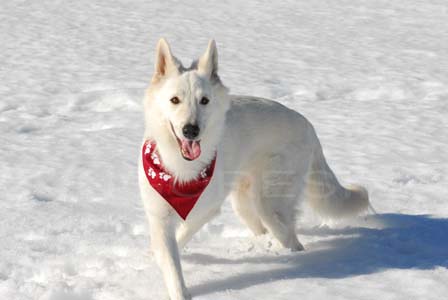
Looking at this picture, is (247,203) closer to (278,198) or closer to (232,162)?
(278,198)

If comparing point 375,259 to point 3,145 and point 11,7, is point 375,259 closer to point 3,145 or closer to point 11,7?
point 3,145

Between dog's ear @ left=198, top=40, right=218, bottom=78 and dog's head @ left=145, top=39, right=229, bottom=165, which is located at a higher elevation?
dog's ear @ left=198, top=40, right=218, bottom=78

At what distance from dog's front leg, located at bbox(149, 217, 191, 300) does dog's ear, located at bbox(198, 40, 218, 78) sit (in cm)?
97

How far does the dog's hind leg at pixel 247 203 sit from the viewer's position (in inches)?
207

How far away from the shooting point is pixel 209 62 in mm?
4586

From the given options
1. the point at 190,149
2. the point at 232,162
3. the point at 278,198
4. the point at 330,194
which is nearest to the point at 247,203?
the point at 278,198

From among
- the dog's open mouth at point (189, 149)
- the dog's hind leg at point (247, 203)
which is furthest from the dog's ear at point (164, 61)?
the dog's hind leg at point (247, 203)

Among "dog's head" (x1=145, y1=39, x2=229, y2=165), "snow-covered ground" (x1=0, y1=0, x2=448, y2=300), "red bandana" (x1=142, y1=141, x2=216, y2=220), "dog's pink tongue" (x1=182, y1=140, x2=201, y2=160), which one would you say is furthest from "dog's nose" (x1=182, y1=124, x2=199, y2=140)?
"snow-covered ground" (x1=0, y1=0, x2=448, y2=300)

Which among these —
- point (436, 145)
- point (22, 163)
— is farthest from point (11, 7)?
point (436, 145)

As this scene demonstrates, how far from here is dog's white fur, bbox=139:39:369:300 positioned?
4.38 meters

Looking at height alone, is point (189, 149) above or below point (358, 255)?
above

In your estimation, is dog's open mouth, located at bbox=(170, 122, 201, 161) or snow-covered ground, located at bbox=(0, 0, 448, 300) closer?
dog's open mouth, located at bbox=(170, 122, 201, 161)

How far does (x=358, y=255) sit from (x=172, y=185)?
140cm

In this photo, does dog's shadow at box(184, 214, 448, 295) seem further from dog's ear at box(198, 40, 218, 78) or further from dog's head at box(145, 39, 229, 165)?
dog's ear at box(198, 40, 218, 78)
